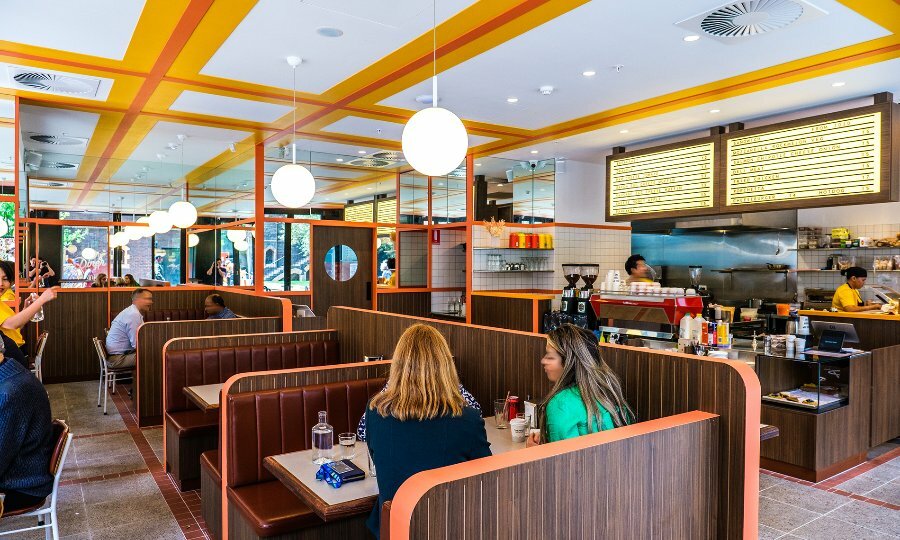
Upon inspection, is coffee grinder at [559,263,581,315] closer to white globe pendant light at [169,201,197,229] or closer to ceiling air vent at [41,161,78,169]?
white globe pendant light at [169,201,197,229]

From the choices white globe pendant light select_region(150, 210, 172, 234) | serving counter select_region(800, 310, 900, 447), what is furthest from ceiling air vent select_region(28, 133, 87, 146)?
serving counter select_region(800, 310, 900, 447)

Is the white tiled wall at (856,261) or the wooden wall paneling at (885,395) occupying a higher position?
the white tiled wall at (856,261)

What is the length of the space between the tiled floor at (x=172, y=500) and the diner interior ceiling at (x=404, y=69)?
123 inches

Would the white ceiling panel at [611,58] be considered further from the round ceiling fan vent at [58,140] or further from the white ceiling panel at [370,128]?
the round ceiling fan vent at [58,140]

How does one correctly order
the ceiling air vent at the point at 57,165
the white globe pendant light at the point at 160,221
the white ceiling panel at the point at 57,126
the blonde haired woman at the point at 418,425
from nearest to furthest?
the blonde haired woman at the point at 418,425 → the white ceiling panel at the point at 57,126 → the white globe pendant light at the point at 160,221 → the ceiling air vent at the point at 57,165

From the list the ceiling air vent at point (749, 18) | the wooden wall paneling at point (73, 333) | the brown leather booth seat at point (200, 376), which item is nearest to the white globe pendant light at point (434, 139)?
the ceiling air vent at point (749, 18)

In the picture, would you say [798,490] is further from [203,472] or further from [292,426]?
[203,472]

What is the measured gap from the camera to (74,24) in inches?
169

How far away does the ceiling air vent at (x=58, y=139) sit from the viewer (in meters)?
7.71

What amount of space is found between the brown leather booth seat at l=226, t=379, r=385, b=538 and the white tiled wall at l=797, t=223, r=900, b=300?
24.4ft

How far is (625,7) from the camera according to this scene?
3.85 metres

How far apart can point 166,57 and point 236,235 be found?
4.10m

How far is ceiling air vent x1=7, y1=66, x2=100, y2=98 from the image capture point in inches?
209

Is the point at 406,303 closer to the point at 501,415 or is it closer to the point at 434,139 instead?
the point at 501,415
